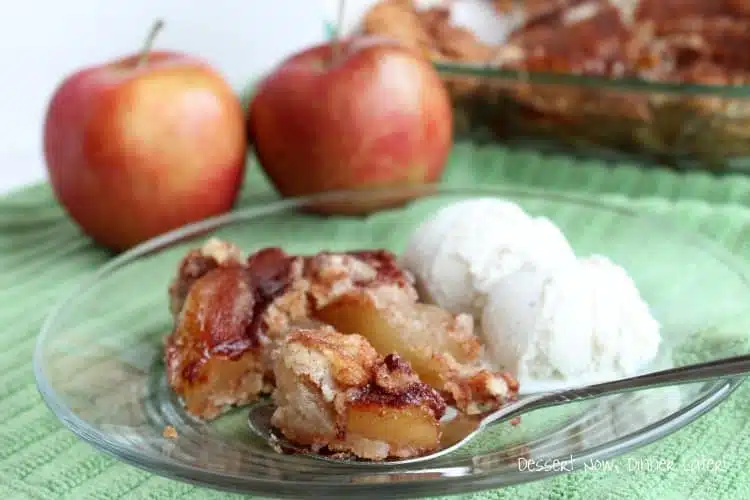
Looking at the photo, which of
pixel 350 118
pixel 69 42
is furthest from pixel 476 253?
pixel 69 42

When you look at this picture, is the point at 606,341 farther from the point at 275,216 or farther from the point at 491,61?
the point at 491,61

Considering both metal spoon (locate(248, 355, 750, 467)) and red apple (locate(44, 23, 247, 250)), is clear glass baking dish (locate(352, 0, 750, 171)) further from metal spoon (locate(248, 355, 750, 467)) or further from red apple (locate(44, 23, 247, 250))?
metal spoon (locate(248, 355, 750, 467))

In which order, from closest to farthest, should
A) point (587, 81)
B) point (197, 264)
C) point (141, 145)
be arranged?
point (197, 264) → point (141, 145) → point (587, 81)

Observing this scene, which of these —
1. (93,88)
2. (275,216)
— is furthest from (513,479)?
(93,88)

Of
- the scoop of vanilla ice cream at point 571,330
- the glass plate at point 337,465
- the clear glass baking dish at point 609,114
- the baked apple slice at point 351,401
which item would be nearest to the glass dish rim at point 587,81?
the clear glass baking dish at point 609,114

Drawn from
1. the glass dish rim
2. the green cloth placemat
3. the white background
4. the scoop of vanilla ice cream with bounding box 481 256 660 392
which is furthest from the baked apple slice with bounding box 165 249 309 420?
the white background

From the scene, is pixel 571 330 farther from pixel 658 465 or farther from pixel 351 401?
pixel 351 401
